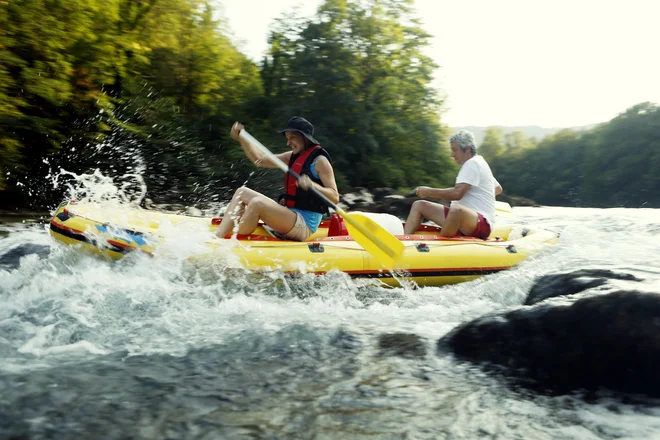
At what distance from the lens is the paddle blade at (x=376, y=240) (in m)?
4.98

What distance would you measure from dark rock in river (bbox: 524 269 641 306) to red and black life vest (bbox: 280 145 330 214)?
180 centimetres

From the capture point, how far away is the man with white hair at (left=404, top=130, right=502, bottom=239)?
18.2ft

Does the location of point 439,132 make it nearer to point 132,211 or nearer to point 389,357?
point 132,211

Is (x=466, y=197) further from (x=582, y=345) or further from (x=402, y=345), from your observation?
(x=582, y=345)

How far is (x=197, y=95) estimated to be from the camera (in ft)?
53.3

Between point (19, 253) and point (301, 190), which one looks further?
point (19, 253)

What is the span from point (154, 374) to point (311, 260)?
71.1 inches

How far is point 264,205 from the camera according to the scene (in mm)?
4836

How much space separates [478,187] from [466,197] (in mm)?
143

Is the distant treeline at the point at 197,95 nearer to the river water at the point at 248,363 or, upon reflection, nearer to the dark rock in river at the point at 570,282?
the river water at the point at 248,363

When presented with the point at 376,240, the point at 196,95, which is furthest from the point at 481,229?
the point at 196,95

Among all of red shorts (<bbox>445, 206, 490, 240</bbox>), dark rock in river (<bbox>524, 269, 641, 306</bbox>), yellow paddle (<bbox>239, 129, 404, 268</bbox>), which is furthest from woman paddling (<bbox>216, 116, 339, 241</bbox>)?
dark rock in river (<bbox>524, 269, 641, 306</bbox>)

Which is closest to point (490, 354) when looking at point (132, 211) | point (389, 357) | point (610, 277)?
point (389, 357)

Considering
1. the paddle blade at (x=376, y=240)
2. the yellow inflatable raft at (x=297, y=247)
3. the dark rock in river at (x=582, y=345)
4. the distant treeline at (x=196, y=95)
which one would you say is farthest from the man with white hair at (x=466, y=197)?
the distant treeline at (x=196, y=95)
